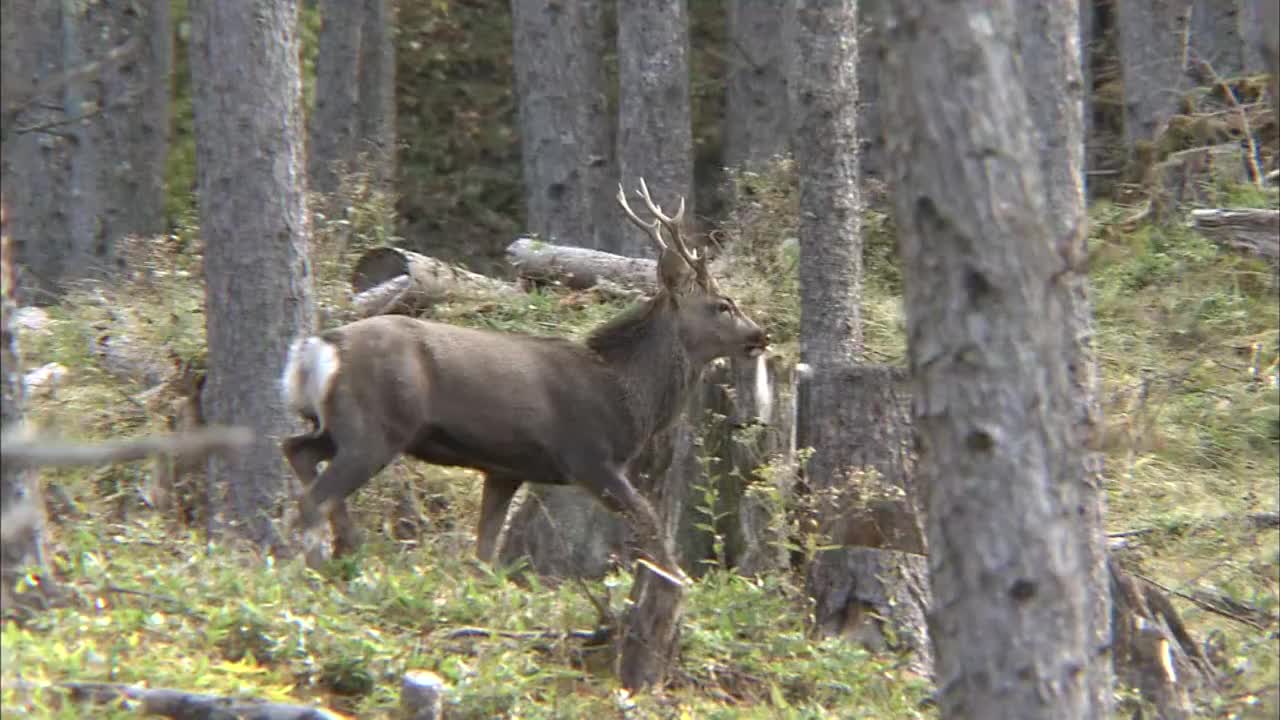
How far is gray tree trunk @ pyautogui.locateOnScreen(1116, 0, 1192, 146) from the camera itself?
16.2 meters

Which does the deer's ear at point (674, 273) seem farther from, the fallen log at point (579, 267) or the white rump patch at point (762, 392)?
the fallen log at point (579, 267)

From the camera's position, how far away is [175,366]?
11117mm

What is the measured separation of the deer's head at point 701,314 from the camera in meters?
9.76

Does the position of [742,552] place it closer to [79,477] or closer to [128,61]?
[79,477]

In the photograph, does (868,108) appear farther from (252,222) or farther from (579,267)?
(252,222)

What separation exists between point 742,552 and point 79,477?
377 centimetres

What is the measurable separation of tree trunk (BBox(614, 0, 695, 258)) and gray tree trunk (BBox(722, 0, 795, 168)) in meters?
3.37

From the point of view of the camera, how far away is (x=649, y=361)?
9570 millimetres

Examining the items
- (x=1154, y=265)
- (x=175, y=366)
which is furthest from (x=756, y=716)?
(x=1154, y=265)

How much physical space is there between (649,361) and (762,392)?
65cm

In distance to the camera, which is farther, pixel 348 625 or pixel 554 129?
pixel 554 129

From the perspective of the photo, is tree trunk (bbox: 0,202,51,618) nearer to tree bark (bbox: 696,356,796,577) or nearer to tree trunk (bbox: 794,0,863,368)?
tree bark (bbox: 696,356,796,577)

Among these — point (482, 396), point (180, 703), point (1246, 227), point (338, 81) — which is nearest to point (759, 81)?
point (338, 81)

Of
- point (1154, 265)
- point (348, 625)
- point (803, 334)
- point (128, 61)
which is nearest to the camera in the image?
point (348, 625)
